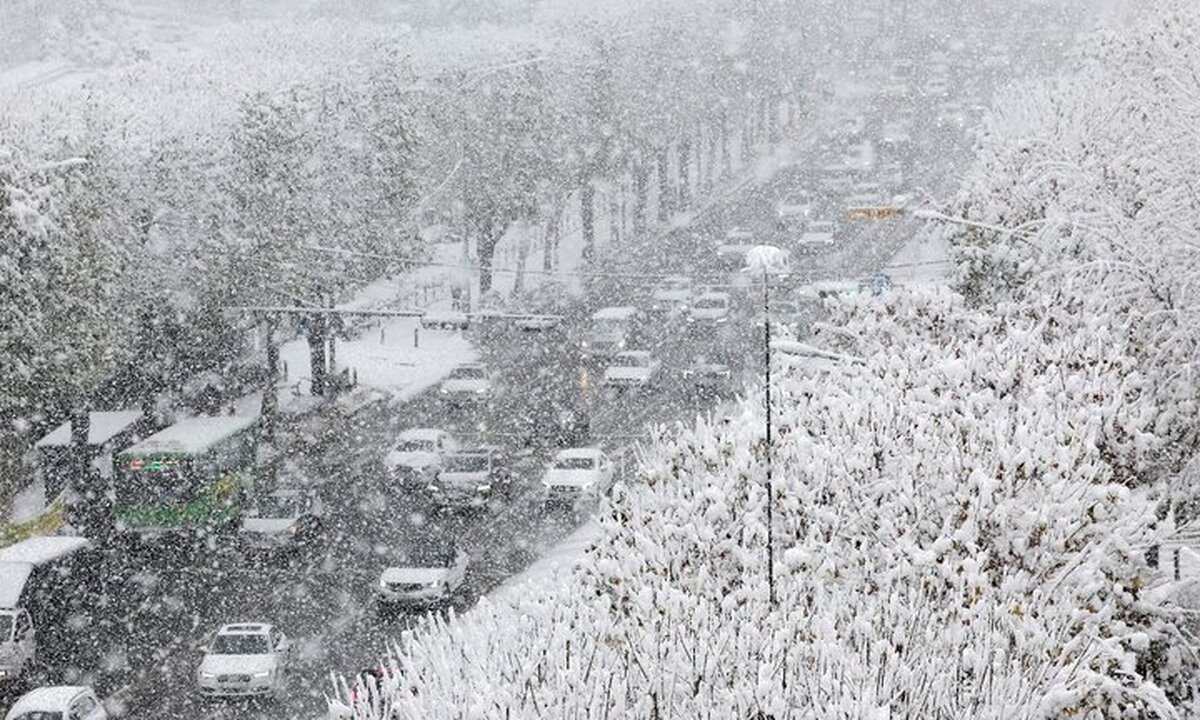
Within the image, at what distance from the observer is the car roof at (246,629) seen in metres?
27.4

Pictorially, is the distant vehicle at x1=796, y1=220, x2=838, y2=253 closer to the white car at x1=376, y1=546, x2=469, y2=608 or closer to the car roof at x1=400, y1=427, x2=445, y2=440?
the car roof at x1=400, y1=427, x2=445, y2=440

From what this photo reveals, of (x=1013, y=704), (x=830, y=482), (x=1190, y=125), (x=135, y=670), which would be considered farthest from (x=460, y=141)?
(x=1013, y=704)

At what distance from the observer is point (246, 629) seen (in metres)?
27.5

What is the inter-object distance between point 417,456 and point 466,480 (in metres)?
3.04

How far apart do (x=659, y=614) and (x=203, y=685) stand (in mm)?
16876

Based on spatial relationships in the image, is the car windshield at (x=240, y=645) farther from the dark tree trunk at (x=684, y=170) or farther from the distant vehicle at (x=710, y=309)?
the dark tree trunk at (x=684, y=170)

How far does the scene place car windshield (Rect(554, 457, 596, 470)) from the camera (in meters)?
39.9

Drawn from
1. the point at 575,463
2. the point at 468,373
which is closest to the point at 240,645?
the point at 575,463

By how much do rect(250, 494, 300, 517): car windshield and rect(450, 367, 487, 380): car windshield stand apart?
54.9 ft

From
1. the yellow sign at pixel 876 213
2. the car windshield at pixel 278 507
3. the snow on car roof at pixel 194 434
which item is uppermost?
the yellow sign at pixel 876 213

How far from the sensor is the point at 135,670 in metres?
28.4

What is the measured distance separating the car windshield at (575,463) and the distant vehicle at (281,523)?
630 centimetres

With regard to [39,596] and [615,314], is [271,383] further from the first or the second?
[39,596]

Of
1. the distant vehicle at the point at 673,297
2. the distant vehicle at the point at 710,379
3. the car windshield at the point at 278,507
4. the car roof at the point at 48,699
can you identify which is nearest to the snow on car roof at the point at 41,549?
the car windshield at the point at 278,507
